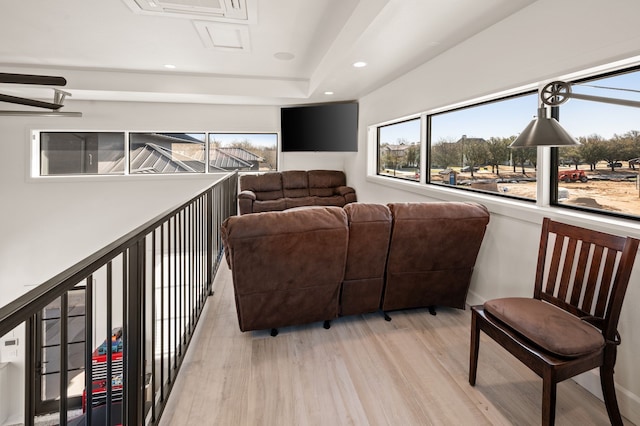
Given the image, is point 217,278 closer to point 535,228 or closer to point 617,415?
point 535,228

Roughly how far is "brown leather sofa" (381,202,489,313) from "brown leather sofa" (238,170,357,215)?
12.1 feet

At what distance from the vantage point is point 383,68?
12.9 ft

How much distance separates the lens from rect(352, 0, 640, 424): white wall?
68.8 inches

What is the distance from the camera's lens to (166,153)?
642 cm

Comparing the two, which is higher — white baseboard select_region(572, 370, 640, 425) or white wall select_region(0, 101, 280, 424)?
white wall select_region(0, 101, 280, 424)

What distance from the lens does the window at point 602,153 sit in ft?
6.31

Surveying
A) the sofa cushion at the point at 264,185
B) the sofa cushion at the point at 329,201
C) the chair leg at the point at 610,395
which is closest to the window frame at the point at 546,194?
the chair leg at the point at 610,395

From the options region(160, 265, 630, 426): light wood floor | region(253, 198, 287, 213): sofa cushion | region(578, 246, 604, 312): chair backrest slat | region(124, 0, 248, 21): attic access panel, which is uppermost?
region(124, 0, 248, 21): attic access panel

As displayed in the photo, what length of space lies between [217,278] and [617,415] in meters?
3.09

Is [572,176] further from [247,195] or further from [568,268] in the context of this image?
[247,195]

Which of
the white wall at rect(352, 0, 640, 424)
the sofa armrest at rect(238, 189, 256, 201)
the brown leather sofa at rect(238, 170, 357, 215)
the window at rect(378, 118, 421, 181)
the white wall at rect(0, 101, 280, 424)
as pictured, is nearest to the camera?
the white wall at rect(352, 0, 640, 424)

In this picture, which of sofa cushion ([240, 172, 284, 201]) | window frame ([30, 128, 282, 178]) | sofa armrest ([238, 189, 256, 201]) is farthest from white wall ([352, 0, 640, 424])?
window frame ([30, 128, 282, 178])

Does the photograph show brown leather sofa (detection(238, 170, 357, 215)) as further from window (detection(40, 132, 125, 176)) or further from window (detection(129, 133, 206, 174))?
window (detection(40, 132, 125, 176))

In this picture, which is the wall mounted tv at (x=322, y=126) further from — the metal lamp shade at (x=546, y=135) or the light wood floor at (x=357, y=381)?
the metal lamp shade at (x=546, y=135)
